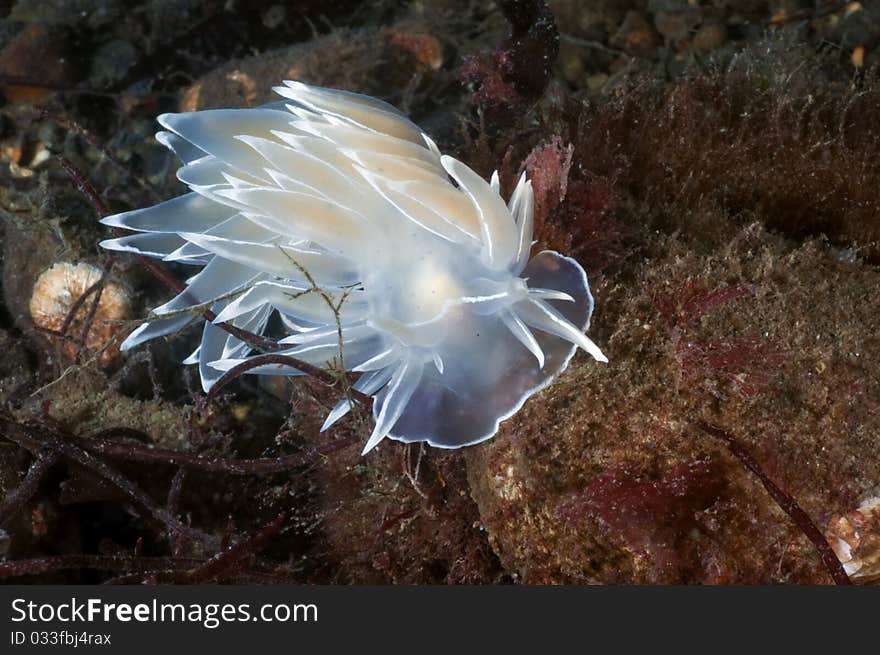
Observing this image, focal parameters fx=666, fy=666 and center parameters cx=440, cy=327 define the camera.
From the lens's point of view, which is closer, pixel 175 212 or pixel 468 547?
pixel 175 212

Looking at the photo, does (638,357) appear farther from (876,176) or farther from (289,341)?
(876,176)

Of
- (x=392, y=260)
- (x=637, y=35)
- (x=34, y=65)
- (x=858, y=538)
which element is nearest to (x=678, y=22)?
(x=637, y=35)

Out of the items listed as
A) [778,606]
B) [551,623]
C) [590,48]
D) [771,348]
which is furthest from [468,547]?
[590,48]

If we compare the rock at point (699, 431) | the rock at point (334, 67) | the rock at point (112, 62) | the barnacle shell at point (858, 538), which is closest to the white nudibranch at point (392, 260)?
the rock at point (699, 431)

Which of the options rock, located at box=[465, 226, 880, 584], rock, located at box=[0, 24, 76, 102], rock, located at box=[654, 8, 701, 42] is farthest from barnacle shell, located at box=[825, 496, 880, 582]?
rock, located at box=[0, 24, 76, 102]

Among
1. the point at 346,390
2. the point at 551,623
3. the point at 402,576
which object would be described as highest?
the point at 346,390

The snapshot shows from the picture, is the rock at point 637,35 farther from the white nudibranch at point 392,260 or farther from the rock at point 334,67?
the white nudibranch at point 392,260

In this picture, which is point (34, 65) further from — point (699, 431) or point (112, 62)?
point (699, 431)
